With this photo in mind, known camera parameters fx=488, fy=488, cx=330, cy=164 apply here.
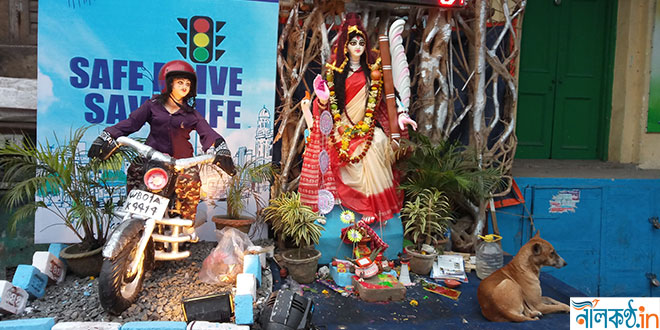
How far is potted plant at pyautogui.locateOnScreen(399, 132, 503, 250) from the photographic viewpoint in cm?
496

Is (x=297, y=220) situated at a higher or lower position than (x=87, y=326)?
higher

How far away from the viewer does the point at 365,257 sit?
446 centimetres

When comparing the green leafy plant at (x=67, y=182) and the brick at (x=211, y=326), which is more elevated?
the green leafy plant at (x=67, y=182)

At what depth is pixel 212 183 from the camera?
507 centimetres

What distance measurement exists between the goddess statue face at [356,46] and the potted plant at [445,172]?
1003 millimetres

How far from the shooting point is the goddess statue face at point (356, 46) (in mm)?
4871

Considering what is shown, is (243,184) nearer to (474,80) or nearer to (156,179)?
(156,179)

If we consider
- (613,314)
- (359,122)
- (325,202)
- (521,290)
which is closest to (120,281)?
(325,202)

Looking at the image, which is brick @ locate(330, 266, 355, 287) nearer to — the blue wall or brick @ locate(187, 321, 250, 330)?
brick @ locate(187, 321, 250, 330)

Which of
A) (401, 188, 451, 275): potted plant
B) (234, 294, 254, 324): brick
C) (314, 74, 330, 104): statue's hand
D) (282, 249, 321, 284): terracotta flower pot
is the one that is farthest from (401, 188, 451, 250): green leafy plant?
(234, 294, 254, 324): brick

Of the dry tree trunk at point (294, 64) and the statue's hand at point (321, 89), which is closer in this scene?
the statue's hand at point (321, 89)

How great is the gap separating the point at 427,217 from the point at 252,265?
1911mm

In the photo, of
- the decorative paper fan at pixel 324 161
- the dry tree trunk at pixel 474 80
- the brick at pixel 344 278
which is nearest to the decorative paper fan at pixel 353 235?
the brick at pixel 344 278

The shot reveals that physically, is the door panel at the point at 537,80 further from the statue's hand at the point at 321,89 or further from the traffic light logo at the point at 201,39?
the traffic light logo at the point at 201,39
